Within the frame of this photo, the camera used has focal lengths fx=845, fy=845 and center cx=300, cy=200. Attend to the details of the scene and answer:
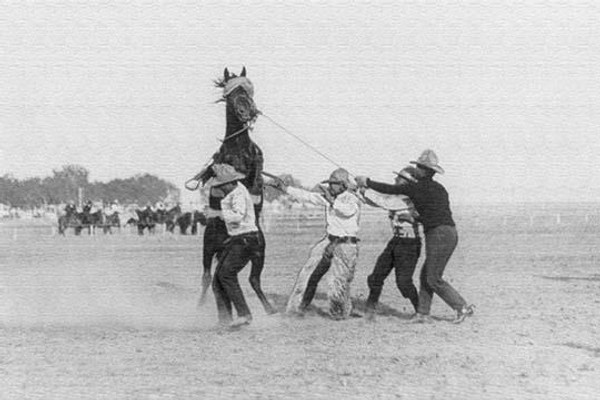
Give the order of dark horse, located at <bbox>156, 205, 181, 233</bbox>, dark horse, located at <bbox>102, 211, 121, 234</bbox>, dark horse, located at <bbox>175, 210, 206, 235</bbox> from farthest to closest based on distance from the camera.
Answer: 1. dark horse, located at <bbox>102, 211, 121, 234</bbox>
2. dark horse, located at <bbox>156, 205, 181, 233</bbox>
3. dark horse, located at <bbox>175, 210, 206, 235</bbox>

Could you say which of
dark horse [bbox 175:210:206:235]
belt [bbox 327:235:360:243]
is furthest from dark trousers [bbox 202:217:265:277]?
dark horse [bbox 175:210:206:235]

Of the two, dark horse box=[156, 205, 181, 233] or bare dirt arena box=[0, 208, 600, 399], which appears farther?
dark horse box=[156, 205, 181, 233]

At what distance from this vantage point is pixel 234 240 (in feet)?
27.6

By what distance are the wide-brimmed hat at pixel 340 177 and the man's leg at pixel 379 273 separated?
83 centimetres

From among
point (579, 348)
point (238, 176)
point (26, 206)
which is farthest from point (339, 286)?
point (26, 206)

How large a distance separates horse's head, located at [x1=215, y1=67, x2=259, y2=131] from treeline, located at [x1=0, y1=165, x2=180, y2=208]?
73084 millimetres

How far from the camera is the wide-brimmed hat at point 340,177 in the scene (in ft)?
30.5

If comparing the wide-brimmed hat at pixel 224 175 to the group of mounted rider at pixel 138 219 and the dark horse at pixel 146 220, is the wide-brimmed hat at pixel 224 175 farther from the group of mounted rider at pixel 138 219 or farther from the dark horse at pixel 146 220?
the dark horse at pixel 146 220

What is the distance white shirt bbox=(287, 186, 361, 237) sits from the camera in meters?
9.19

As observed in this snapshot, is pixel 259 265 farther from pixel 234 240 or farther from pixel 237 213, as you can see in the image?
pixel 237 213

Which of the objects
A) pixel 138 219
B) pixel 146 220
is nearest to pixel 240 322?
pixel 146 220

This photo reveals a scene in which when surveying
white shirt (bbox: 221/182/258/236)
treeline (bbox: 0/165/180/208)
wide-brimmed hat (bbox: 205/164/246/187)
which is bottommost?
white shirt (bbox: 221/182/258/236)

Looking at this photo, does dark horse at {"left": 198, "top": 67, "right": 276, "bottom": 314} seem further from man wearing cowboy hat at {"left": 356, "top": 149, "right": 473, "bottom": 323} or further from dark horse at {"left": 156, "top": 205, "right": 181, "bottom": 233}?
dark horse at {"left": 156, "top": 205, "right": 181, "bottom": 233}

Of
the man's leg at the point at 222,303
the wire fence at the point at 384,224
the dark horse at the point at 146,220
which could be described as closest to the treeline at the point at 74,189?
the wire fence at the point at 384,224
